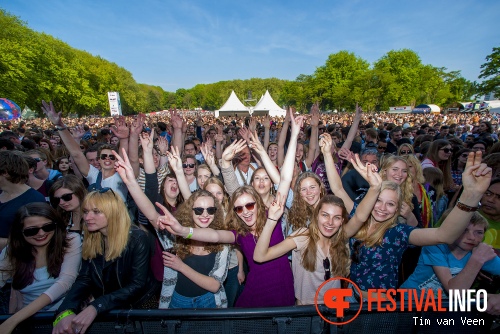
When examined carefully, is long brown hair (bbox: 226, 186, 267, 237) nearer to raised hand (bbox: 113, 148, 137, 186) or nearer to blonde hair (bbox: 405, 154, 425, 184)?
raised hand (bbox: 113, 148, 137, 186)

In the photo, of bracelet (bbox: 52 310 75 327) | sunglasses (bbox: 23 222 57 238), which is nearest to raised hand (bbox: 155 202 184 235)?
bracelet (bbox: 52 310 75 327)

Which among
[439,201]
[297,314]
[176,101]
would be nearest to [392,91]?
[439,201]

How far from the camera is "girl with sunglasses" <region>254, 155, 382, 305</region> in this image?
7.25ft

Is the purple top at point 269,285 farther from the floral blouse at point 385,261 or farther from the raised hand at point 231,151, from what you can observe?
the raised hand at point 231,151

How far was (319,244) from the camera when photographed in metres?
2.30

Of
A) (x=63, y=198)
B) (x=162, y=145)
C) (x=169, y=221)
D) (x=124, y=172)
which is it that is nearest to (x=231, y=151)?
(x=124, y=172)

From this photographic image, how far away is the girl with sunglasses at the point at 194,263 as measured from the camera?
87.4 inches

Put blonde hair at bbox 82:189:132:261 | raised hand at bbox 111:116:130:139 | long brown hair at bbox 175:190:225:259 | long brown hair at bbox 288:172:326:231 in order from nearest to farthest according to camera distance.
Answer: blonde hair at bbox 82:189:132:261
long brown hair at bbox 175:190:225:259
long brown hair at bbox 288:172:326:231
raised hand at bbox 111:116:130:139

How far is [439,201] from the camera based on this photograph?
391 cm

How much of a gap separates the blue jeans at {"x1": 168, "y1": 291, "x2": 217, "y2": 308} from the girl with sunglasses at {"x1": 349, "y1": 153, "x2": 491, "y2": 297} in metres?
1.29

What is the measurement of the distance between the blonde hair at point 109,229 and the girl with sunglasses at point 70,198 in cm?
82

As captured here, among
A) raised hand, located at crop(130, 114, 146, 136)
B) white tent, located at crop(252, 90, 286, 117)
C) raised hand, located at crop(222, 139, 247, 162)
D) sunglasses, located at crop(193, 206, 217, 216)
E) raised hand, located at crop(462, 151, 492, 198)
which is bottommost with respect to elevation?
sunglasses, located at crop(193, 206, 217, 216)

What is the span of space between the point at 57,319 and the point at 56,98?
4637 centimetres

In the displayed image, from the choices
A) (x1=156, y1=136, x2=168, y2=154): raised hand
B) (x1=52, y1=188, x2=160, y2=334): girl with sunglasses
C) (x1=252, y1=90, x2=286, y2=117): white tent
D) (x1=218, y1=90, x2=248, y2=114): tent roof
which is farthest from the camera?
(x1=218, y1=90, x2=248, y2=114): tent roof
